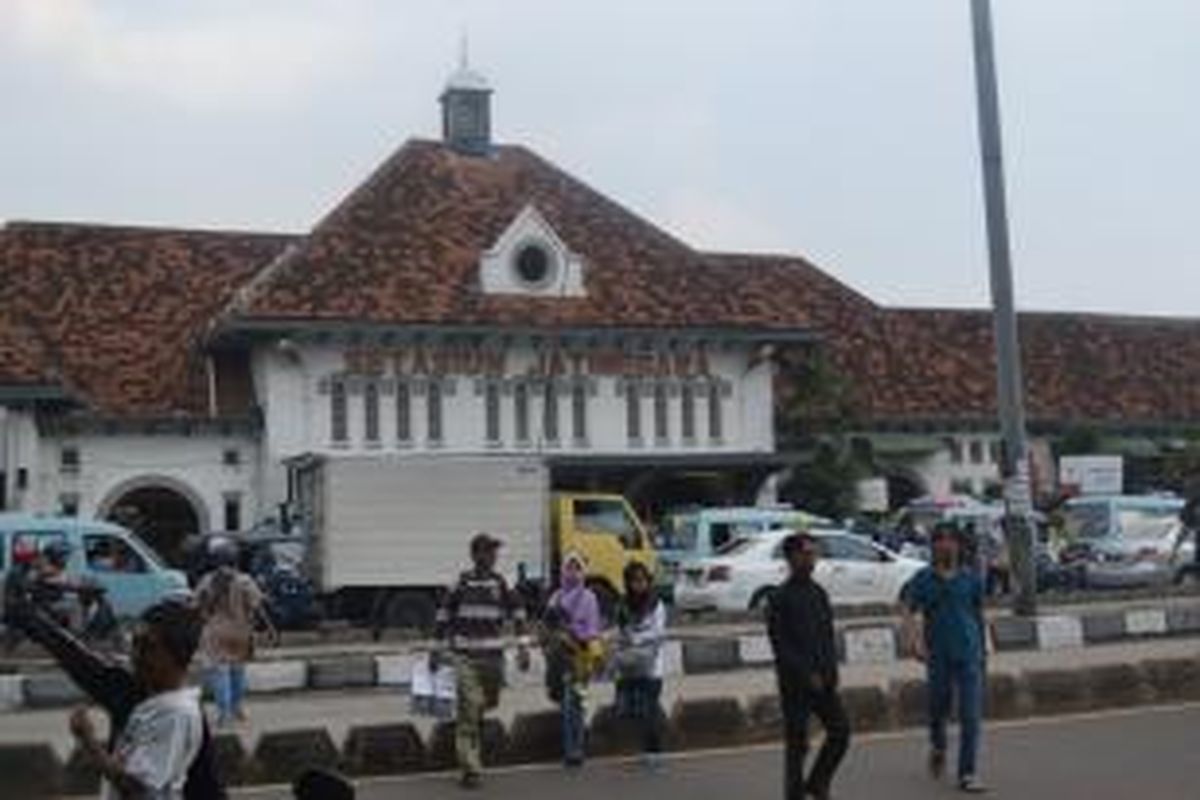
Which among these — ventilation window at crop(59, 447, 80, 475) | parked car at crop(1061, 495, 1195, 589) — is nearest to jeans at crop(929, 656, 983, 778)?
parked car at crop(1061, 495, 1195, 589)

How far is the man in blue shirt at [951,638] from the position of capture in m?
14.2

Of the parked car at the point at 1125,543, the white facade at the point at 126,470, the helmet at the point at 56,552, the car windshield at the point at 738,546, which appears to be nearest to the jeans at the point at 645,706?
the helmet at the point at 56,552

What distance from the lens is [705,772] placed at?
614 inches

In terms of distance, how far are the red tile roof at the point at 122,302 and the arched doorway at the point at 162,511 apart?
1516mm

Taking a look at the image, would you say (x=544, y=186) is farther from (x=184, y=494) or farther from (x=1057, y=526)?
(x=1057, y=526)

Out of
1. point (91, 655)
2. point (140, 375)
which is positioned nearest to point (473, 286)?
point (140, 375)

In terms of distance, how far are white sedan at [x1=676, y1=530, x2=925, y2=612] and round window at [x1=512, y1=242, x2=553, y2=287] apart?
1321cm

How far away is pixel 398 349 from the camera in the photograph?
45969 mm

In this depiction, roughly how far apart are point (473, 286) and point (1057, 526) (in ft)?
41.6

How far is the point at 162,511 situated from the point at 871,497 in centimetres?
1511

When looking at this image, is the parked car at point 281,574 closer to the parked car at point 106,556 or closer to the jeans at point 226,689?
the parked car at point 106,556

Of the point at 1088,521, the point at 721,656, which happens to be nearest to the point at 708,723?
the point at 721,656

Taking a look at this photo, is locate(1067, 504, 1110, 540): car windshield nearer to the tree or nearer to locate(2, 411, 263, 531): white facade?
the tree

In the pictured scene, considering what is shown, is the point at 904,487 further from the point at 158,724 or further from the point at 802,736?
the point at 158,724
